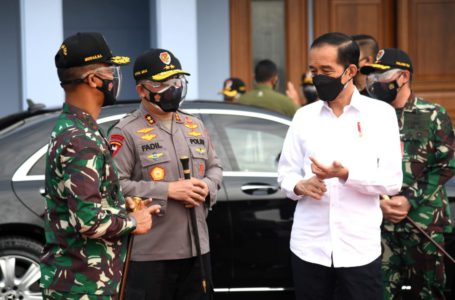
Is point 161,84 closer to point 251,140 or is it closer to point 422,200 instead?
point 422,200

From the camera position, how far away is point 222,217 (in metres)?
6.37

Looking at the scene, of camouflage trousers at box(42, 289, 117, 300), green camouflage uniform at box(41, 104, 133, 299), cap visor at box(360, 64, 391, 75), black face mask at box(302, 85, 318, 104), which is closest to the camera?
green camouflage uniform at box(41, 104, 133, 299)

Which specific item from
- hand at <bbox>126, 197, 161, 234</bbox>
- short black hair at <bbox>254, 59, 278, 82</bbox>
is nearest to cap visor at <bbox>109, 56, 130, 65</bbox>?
hand at <bbox>126, 197, 161, 234</bbox>

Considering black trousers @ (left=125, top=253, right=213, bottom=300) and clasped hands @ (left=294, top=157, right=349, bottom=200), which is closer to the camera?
clasped hands @ (left=294, top=157, right=349, bottom=200)

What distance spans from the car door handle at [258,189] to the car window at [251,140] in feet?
0.51

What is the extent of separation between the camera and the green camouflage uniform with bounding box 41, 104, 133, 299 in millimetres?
3697

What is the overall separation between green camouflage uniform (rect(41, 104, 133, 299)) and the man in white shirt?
1.04 meters

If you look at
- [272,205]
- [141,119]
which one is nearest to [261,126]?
[272,205]

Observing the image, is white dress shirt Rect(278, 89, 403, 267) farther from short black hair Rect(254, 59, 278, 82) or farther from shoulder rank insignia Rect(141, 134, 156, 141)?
short black hair Rect(254, 59, 278, 82)

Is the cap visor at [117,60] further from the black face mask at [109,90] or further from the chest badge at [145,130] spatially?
the chest badge at [145,130]

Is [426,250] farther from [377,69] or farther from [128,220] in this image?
[128,220]

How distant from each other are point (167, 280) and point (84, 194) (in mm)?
1248

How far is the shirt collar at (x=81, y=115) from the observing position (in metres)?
3.83

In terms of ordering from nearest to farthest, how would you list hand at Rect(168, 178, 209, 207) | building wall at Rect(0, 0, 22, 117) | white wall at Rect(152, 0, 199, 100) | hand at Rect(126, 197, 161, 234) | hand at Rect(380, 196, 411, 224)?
hand at Rect(126, 197, 161, 234)
hand at Rect(168, 178, 209, 207)
hand at Rect(380, 196, 411, 224)
white wall at Rect(152, 0, 199, 100)
building wall at Rect(0, 0, 22, 117)
